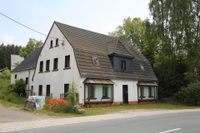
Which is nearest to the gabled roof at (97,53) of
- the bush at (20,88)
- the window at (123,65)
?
the window at (123,65)

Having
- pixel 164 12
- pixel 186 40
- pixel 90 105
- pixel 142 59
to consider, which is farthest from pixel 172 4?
pixel 90 105

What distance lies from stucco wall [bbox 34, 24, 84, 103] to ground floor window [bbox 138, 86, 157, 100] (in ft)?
32.0

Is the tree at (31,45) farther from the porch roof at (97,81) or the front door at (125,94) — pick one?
the porch roof at (97,81)

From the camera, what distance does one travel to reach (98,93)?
31.2 m

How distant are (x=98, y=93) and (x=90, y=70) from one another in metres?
2.58

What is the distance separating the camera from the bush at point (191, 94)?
35125 millimetres

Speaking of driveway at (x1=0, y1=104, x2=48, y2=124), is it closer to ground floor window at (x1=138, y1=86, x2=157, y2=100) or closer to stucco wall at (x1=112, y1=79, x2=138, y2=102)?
stucco wall at (x1=112, y1=79, x2=138, y2=102)

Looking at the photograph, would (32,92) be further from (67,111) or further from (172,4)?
(172,4)

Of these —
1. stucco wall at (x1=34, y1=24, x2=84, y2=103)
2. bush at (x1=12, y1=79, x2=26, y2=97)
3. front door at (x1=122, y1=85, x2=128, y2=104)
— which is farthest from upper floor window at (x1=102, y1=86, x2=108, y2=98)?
bush at (x1=12, y1=79, x2=26, y2=97)

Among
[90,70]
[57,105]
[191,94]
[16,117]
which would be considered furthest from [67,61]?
[191,94]

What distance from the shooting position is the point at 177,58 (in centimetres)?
4047

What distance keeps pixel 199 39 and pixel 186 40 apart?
1537 mm

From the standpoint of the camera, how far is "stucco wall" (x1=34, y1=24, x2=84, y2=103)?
99.7 ft

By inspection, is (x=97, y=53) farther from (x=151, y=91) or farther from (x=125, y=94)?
(x=151, y=91)
